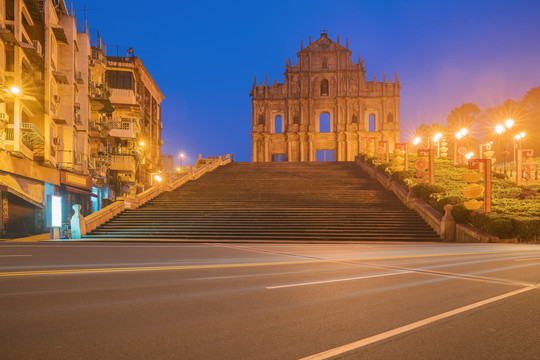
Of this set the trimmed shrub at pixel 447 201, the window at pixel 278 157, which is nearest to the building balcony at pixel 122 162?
the window at pixel 278 157

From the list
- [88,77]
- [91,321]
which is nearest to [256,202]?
[88,77]

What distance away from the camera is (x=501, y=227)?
58.7ft

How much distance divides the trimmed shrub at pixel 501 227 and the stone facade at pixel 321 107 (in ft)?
144

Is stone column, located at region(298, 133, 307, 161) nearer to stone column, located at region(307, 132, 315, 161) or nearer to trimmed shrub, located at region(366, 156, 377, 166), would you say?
stone column, located at region(307, 132, 315, 161)

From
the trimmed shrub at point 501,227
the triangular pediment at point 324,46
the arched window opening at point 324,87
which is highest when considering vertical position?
the triangular pediment at point 324,46

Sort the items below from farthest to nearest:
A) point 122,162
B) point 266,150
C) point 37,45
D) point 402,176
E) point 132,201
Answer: point 266,150 → point 122,162 → point 402,176 → point 132,201 → point 37,45

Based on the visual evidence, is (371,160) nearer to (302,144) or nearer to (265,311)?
(302,144)

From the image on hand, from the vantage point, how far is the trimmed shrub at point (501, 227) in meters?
17.9

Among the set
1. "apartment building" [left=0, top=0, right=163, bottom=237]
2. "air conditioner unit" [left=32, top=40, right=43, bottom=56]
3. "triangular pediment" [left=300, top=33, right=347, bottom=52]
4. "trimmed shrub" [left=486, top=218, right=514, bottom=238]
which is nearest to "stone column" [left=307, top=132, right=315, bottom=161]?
"triangular pediment" [left=300, top=33, right=347, bottom=52]

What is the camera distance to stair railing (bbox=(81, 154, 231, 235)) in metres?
22.0

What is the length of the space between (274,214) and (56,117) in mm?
15966

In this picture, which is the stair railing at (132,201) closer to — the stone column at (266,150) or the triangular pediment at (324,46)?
the stone column at (266,150)

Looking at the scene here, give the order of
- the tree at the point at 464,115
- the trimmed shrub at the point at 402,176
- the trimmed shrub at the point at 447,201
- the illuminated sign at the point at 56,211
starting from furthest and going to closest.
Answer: the tree at the point at 464,115 → the trimmed shrub at the point at 402,176 → the illuminated sign at the point at 56,211 → the trimmed shrub at the point at 447,201

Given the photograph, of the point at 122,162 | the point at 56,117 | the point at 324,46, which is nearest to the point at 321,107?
the point at 324,46
